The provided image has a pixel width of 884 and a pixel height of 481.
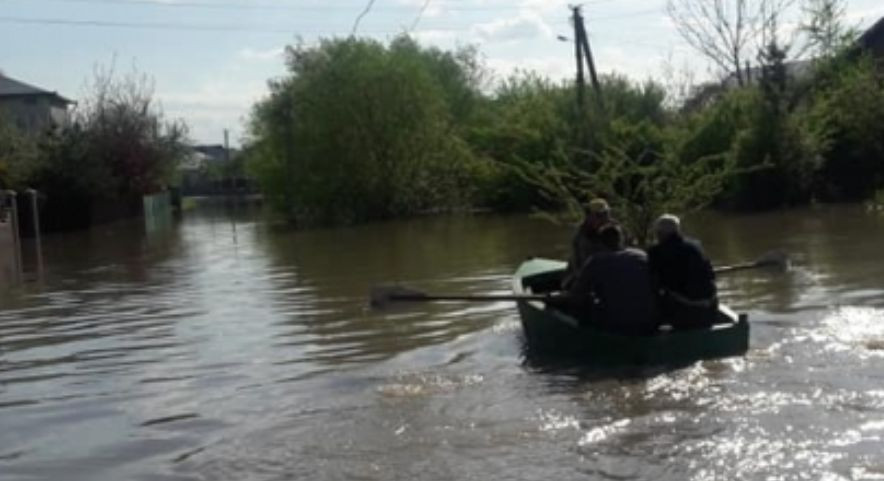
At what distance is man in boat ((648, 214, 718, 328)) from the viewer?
489 inches

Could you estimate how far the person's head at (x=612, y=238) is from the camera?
12555 mm

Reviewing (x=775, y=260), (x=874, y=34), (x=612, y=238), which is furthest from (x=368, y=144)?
(x=612, y=238)

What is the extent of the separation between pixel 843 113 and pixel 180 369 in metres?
31.5

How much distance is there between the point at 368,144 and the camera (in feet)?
160

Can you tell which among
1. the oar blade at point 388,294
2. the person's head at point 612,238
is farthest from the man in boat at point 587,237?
the oar blade at point 388,294

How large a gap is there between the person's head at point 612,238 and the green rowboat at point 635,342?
745mm

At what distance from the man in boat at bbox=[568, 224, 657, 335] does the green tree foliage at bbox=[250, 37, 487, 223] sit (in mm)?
35622

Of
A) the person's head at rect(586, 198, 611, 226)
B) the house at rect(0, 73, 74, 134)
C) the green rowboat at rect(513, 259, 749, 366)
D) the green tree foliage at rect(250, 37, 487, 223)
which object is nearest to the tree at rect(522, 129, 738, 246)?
the person's head at rect(586, 198, 611, 226)

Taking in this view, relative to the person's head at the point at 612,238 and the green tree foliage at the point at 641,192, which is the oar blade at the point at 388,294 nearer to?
the person's head at the point at 612,238

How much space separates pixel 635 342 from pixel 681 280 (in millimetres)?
988

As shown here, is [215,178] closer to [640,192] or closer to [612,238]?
[640,192]

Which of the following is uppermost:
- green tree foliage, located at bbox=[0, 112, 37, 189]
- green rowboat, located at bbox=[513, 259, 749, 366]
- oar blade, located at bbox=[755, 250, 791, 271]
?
green tree foliage, located at bbox=[0, 112, 37, 189]

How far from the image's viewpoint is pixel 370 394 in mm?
11578

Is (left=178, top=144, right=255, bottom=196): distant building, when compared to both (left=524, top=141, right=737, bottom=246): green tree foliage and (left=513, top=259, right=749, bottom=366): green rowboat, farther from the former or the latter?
(left=513, top=259, right=749, bottom=366): green rowboat
